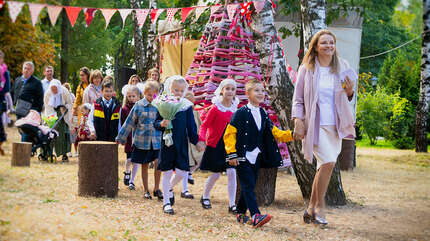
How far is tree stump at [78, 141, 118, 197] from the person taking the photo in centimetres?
595

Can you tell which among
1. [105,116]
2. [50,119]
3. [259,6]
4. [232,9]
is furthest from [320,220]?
[232,9]

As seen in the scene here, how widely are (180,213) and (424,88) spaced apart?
12487 millimetres

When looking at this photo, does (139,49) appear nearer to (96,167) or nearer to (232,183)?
(96,167)

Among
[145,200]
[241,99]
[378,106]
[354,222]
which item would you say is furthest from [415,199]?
[378,106]

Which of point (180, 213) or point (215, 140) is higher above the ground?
point (215, 140)

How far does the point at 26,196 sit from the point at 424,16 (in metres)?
16.6

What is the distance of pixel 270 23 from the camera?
7066mm

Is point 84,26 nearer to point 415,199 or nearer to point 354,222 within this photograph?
point 354,222

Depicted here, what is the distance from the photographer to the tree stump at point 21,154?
174cm

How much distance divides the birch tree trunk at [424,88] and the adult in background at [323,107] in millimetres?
11947

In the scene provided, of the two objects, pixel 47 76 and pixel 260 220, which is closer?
pixel 47 76

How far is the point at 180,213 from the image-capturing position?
18.5 ft

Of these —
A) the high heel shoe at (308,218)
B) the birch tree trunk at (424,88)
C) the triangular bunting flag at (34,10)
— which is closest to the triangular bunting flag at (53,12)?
the triangular bunting flag at (34,10)

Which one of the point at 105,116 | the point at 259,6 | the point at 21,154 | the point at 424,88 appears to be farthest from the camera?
the point at 424,88
